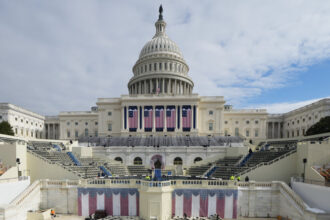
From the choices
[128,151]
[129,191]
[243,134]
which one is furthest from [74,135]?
[243,134]

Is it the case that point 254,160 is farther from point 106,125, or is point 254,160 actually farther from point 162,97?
point 106,125

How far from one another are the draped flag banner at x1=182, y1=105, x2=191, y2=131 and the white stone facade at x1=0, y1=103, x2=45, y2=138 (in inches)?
2577

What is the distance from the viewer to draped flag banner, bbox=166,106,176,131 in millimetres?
63000

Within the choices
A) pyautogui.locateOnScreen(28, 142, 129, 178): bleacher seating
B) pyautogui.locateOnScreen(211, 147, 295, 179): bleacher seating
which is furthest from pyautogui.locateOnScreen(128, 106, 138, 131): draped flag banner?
pyautogui.locateOnScreen(211, 147, 295, 179): bleacher seating

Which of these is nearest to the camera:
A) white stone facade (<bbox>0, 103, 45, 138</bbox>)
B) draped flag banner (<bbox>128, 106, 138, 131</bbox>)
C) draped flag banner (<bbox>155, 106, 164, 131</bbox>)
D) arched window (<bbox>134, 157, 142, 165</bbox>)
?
arched window (<bbox>134, 157, 142, 165</bbox>)

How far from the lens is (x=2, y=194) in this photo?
20.6m

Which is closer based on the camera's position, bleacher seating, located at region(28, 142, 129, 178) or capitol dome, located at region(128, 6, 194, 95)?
bleacher seating, located at region(28, 142, 129, 178)

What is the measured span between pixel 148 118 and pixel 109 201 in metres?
41.9

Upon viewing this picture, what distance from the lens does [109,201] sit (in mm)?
22828

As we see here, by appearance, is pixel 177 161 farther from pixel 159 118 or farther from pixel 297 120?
pixel 297 120

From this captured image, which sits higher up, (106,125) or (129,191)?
(106,125)

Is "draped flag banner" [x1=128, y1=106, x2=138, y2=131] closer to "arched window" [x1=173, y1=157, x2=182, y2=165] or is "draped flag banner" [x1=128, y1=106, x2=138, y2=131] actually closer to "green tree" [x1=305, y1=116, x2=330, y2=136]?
"arched window" [x1=173, y1=157, x2=182, y2=165]

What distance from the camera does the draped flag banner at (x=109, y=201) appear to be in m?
22.6

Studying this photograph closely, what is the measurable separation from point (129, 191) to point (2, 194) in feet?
48.6
